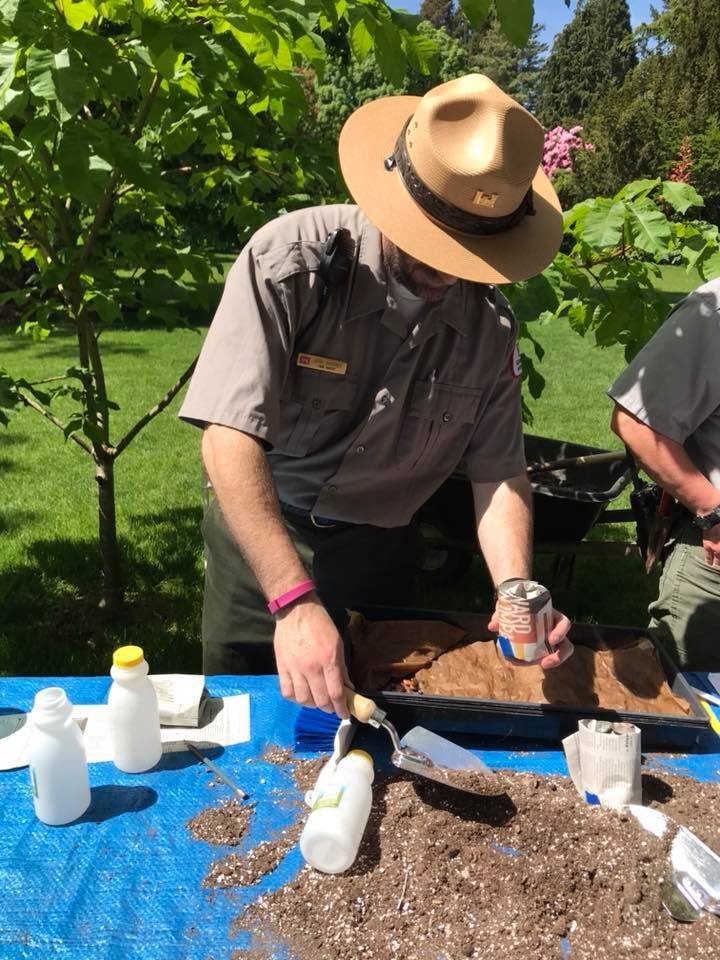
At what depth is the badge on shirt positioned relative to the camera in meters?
1.92

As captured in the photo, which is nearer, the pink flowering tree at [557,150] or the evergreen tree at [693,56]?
the pink flowering tree at [557,150]

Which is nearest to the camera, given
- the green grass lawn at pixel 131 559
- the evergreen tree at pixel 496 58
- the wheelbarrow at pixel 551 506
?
the wheelbarrow at pixel 551 506

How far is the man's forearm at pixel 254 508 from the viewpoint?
1.66m

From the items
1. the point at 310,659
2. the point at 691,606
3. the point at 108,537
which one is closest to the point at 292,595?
the point at 310,659

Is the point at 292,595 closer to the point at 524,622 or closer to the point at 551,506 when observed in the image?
the point at 524,622

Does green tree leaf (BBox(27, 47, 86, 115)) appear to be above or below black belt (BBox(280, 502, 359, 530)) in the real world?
above

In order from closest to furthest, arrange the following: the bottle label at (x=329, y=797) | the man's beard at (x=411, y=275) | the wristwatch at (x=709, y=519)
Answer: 1. the bottle label at (x=329, y=797)
2. the man's beard at (x=411, y=275)
3. the wristwatch at (x=709, y=519)

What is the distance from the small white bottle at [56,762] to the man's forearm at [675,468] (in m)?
1.66

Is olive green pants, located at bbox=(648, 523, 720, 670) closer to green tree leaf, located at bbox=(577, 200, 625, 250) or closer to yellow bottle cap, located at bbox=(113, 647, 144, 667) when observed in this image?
green tree leaf, located at bbox=(577, 200, 625, 250)

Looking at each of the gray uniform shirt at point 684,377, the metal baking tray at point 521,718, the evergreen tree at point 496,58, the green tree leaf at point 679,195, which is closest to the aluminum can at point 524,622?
the metal baking tray at point 521,718

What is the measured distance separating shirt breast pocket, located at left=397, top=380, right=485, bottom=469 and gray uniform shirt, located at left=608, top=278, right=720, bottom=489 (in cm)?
51

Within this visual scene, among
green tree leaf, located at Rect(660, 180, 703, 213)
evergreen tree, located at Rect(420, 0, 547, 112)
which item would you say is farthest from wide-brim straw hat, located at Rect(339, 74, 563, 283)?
evergreen tree, located at Rect(420, 0, 547, 112)

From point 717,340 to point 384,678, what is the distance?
1.29 meters

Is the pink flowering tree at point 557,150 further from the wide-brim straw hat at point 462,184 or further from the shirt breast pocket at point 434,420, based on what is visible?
the wide-brim straw hat at point 462,184
